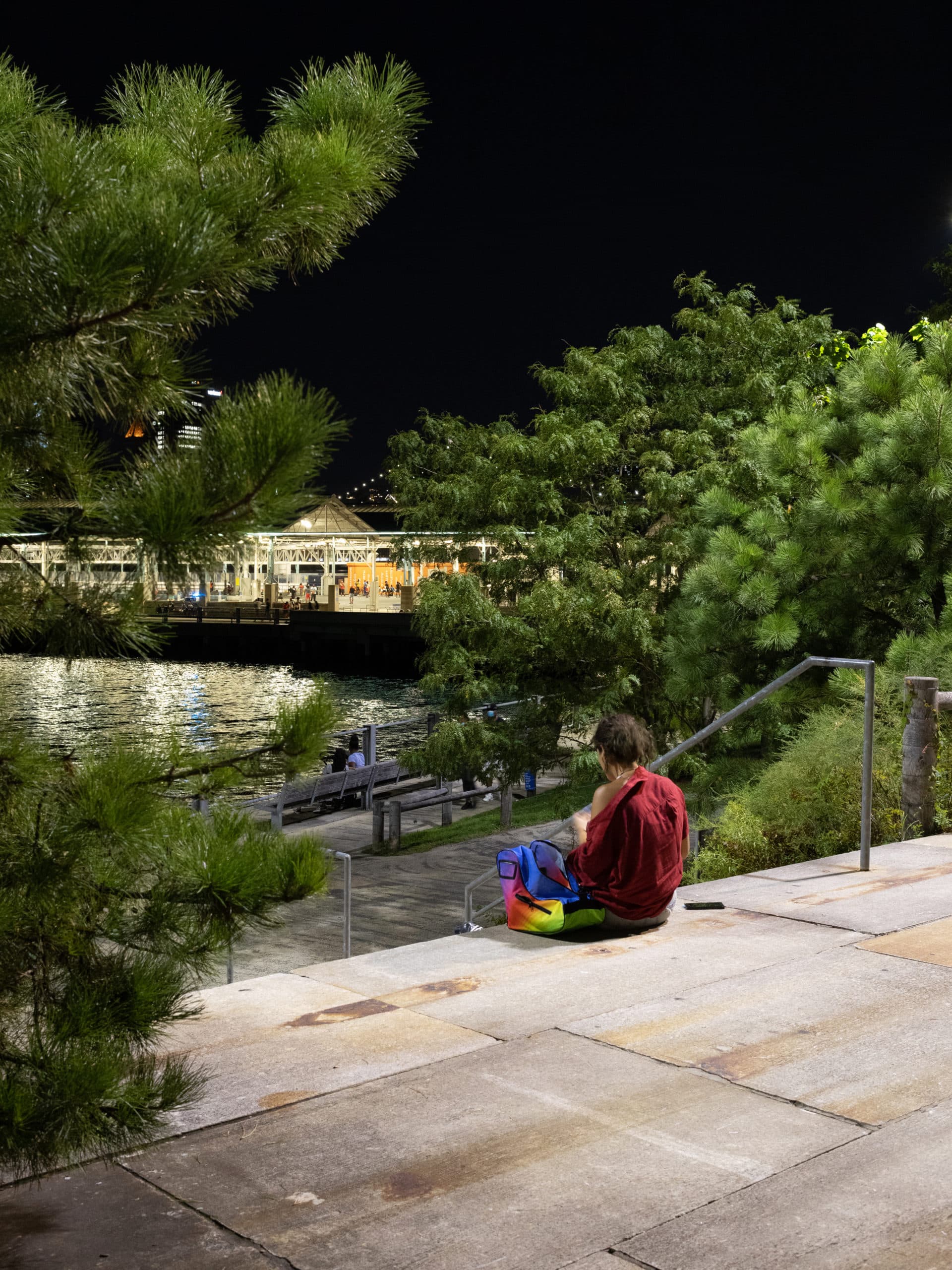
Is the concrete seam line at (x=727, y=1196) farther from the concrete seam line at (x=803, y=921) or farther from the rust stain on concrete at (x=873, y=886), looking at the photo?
the rust stain on concrete at (x=873, y=886)

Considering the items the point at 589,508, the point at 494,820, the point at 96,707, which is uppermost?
the point at 589,508

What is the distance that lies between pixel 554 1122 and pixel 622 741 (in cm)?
213

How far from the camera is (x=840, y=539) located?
36.8ft

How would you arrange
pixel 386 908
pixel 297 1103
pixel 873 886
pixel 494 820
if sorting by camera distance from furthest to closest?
pixel 494 820 < pixel 386 908 < pixel 873 886 < pixel 297 1103

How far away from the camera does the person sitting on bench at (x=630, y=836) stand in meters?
5.34

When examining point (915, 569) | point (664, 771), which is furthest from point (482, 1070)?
point (664, 771)

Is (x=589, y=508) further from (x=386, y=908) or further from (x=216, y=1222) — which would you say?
(x=216, y=1222)

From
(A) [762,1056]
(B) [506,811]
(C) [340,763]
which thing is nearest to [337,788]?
(C) [340,763]

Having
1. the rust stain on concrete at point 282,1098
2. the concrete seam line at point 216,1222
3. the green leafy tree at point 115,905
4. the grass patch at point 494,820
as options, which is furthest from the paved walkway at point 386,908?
the green leafy tree at point 115,905

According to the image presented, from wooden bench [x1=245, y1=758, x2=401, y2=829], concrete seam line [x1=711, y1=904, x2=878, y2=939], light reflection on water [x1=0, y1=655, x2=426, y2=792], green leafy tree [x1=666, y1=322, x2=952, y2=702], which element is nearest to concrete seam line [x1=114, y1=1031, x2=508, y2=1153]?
light reflection on water [x1=0, y1=655, x2=426, y2=792]

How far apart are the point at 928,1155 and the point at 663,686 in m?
11.1

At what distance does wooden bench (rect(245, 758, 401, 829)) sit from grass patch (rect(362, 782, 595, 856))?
1.68 m

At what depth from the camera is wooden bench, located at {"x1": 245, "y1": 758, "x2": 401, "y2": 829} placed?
709 inches

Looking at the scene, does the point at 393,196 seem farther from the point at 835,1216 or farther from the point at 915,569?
the point at 915,569
